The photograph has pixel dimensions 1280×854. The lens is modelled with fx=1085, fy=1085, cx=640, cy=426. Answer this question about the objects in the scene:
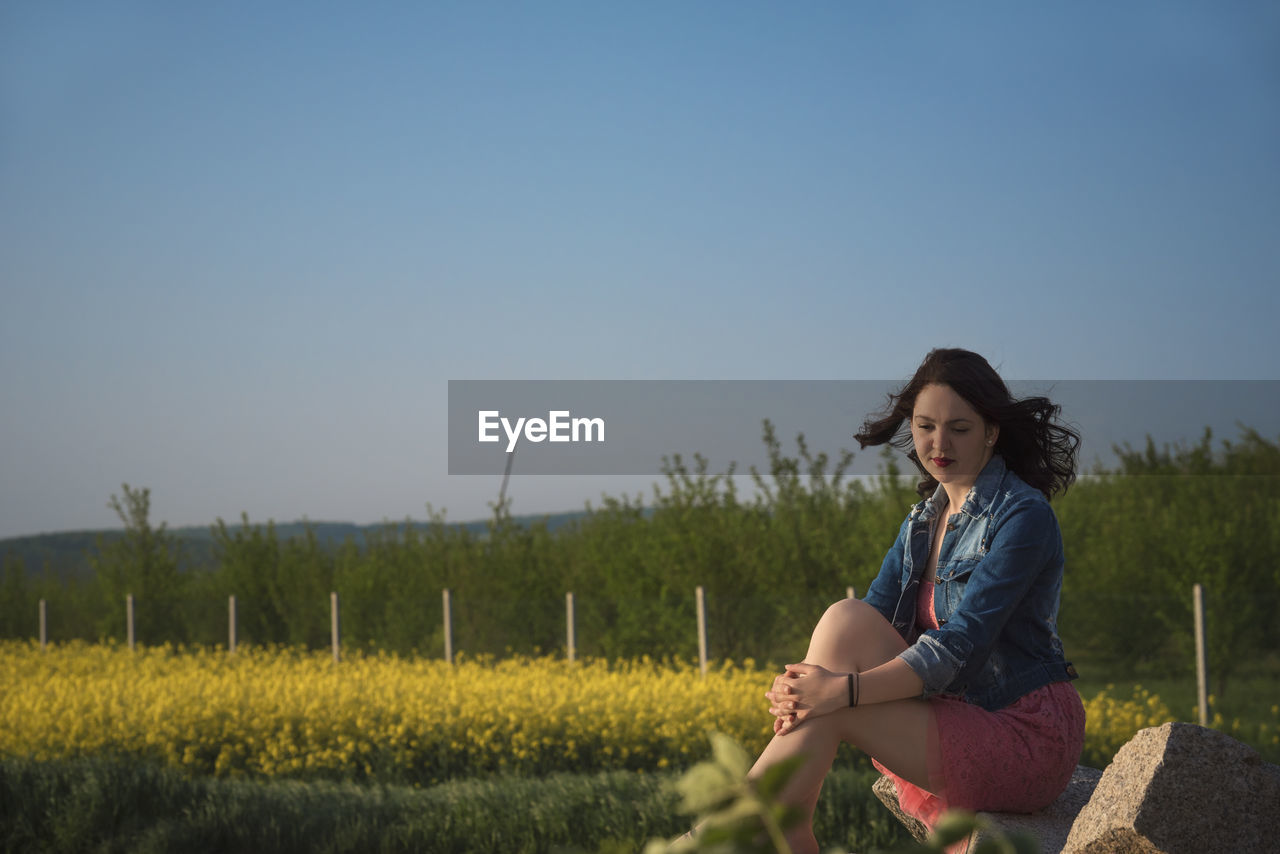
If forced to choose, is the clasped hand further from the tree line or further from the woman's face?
the tree line

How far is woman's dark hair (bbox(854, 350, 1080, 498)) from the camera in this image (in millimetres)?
2484

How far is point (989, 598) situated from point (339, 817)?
3722mm

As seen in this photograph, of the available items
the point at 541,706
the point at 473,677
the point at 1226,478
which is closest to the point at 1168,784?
the point at 541,706

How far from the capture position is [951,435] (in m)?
2.51

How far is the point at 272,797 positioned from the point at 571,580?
8.91 meters

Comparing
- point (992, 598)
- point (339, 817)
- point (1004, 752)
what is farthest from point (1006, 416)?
point (339, 817)

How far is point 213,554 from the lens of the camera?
17.4 m

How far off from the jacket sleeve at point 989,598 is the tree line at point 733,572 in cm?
Result: 875

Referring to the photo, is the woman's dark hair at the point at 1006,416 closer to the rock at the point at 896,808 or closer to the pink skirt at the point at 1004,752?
the pink skirt at the point at 1004,752

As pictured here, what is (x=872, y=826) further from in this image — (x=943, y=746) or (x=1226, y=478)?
(x=1226, y=478)

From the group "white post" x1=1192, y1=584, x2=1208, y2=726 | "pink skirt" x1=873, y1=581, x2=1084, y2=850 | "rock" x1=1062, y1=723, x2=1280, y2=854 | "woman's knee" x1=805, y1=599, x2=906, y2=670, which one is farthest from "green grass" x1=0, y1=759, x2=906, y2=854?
"white post" x1=1192, y1=584, x2=1208, y2=726

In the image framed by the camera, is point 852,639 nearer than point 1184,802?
No

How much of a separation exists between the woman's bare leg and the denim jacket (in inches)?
3.7

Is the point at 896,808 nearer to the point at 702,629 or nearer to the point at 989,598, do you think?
the point at 989,598
